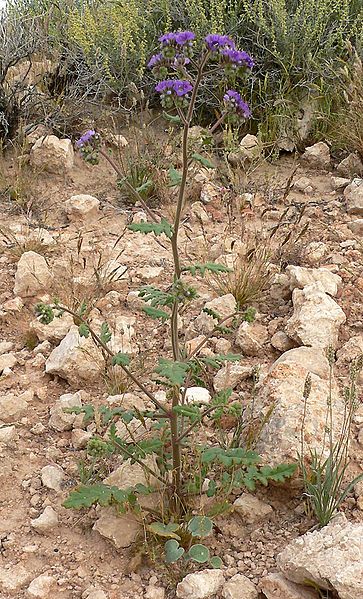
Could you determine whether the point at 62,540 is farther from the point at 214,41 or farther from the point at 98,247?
the point at 98,247

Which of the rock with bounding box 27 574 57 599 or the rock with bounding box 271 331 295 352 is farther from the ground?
the rock with bounding box 271 331 295 352

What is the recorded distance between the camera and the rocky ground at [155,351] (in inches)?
87.7

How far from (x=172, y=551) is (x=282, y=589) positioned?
355 mm

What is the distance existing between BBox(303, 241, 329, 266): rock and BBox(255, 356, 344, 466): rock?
44.2 inches

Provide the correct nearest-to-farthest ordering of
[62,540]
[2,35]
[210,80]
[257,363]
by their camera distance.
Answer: [62,540] < [257,363] < [210,80] < [2,35]

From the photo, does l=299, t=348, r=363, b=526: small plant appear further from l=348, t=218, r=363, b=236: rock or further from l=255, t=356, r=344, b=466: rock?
l=348, t=218, r=363, b=236: rock

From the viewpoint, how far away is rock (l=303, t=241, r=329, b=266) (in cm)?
381

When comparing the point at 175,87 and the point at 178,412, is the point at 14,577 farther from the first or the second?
A: the point at 175,87

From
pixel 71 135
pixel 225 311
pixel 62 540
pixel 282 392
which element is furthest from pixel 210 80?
pixel 62 540

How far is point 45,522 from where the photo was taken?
240 centimetres

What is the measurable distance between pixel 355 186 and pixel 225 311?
1.56 m

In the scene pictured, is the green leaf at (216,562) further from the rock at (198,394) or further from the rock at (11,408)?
the rock at (11,408)

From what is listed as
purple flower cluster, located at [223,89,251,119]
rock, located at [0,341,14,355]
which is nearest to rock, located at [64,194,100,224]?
rock, located at [0,341,14,355]

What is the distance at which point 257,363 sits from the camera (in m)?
3.18
